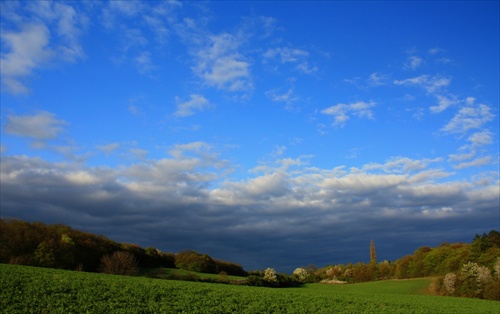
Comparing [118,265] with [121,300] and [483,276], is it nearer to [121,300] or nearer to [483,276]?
[121,300]

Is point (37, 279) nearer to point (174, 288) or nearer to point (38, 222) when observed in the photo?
point (174, 288)

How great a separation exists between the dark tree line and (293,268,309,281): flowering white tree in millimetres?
36875

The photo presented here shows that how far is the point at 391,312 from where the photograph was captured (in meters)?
36.9

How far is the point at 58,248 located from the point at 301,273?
248 feet

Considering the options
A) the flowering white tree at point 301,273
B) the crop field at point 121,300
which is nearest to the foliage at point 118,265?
the crop field at point 121,300

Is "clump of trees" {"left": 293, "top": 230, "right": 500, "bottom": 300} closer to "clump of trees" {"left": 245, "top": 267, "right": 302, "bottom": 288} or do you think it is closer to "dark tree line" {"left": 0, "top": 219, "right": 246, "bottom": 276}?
"clump of trees" {"left": 245, "top": 267, "right": 302, "bottom": 288}

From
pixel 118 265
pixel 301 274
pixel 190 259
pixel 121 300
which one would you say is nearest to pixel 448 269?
pixel 301 274

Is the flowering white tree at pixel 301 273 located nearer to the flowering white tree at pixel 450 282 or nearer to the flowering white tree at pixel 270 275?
the flowering white tree at pixel 270 275

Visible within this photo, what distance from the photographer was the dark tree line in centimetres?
5894

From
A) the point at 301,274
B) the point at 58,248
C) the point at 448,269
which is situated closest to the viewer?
the point at 58,248

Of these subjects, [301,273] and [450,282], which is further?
[301,273]

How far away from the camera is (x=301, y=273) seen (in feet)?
→ 391

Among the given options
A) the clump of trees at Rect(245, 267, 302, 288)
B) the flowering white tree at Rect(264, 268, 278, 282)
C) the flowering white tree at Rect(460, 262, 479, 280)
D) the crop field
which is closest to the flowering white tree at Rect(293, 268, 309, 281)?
the clump of trees at Rect(245, 267, 302, 288)

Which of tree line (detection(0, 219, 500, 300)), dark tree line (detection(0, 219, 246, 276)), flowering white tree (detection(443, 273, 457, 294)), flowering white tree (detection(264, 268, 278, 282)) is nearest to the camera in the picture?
dark tree line (detection(0, 219, 246, 276))
